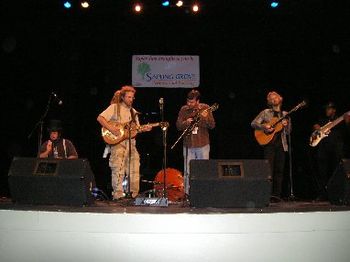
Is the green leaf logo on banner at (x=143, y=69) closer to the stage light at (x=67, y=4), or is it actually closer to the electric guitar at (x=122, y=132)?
the stage light at (x=67, y=4)

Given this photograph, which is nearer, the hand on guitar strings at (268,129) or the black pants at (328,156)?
the hand on guitar strings at (268,129)

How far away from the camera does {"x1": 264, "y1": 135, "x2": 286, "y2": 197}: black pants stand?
6.38 metres

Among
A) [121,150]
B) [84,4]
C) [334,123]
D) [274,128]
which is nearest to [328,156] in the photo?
[334,123]

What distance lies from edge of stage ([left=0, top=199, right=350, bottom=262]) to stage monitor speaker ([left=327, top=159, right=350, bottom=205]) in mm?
443

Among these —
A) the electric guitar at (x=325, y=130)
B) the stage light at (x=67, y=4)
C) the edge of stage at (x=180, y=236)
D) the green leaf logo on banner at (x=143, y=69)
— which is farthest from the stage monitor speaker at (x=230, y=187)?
the stage light at (x=67, y=4)

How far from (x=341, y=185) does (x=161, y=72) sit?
5531 mm

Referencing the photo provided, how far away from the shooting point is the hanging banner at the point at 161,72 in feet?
29.0

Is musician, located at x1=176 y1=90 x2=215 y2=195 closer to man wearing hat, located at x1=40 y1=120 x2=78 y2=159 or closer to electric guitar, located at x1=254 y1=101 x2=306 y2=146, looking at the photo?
electric guitar, located at x1=254 y1=101 x2=306 y2=146

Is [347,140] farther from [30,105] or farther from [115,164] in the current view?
[30,105]

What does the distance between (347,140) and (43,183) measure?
266 inches

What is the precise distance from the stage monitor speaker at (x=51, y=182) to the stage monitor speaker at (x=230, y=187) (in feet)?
3.46

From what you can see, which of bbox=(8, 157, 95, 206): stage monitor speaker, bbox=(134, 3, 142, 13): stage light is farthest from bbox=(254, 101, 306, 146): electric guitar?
bbox=(134, 3, 142, 13): stage light

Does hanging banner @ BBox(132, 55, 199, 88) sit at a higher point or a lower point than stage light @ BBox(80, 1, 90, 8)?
lower

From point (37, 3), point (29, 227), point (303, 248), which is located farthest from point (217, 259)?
point (37, 3)
